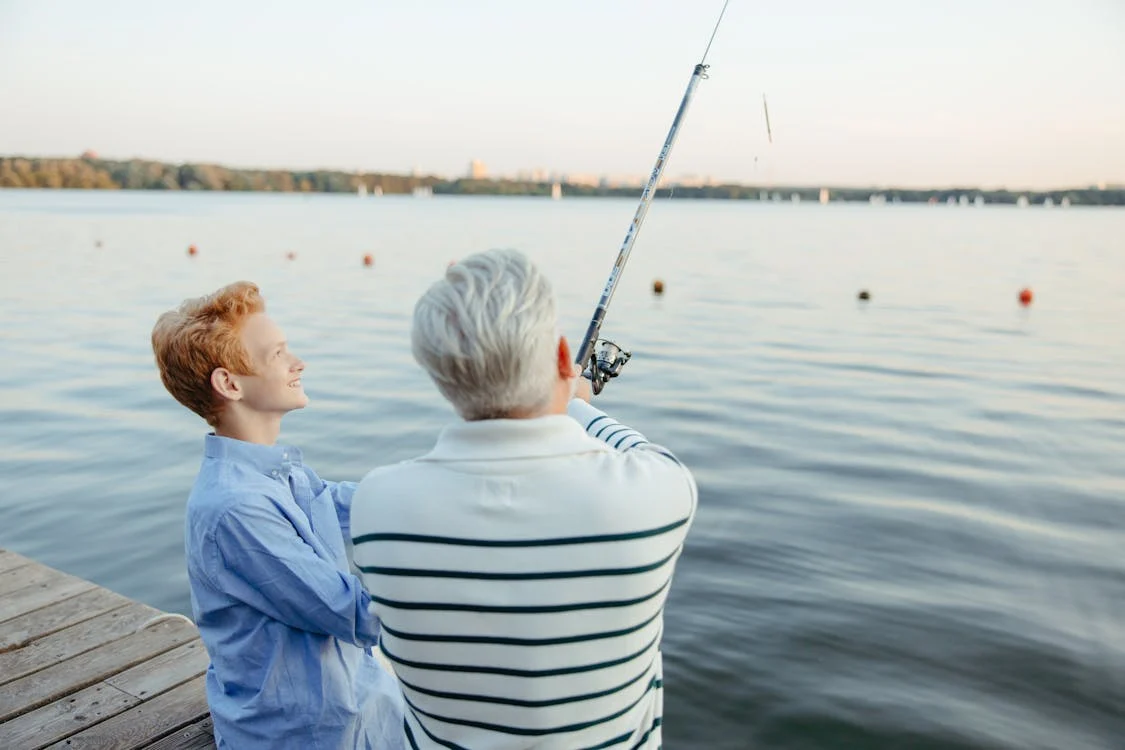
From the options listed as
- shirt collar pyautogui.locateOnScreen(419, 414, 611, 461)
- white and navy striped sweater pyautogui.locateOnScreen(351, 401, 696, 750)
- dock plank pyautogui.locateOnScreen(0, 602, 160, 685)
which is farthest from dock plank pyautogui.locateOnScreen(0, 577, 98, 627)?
shirt collar pyautogui.locateOnScreen(419, 414, 611, 461)

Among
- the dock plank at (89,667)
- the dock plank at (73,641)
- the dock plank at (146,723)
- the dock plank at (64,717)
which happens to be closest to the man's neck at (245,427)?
the dock plank at (146,723)

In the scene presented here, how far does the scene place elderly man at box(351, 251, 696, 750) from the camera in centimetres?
139

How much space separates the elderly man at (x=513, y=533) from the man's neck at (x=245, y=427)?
2.64 feet

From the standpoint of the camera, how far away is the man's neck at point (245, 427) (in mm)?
2182

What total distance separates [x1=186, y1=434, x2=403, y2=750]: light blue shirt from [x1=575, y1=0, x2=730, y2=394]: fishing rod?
852 mm

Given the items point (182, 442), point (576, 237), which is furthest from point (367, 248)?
point (182, 442)

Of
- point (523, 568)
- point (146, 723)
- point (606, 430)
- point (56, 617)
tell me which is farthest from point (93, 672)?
point (523, 568)

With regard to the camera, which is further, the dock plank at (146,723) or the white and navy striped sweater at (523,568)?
the dock plank at (146,723)

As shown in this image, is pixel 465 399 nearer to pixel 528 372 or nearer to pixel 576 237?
pixel 528 372

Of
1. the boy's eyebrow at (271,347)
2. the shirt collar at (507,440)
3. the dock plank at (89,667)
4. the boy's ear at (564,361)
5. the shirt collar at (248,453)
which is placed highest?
the boy's ear at (564,361)

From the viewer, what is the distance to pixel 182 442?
344 inches

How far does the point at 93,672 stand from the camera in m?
3.29

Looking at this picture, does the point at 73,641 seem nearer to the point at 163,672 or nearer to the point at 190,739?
the point at 163,672

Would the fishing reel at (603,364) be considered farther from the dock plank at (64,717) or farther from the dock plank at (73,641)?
the dock plank at (73,641)
